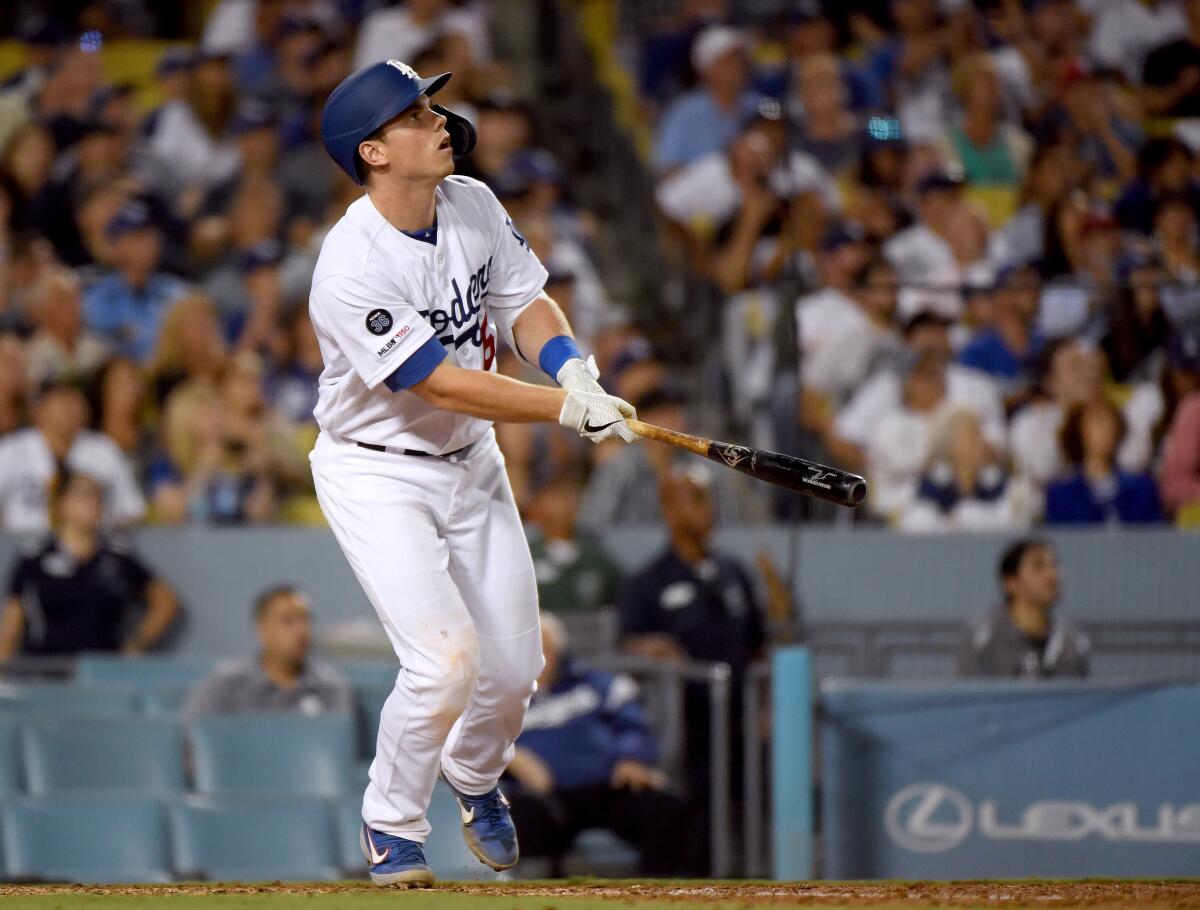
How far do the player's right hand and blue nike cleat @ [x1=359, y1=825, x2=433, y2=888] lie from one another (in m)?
1.21

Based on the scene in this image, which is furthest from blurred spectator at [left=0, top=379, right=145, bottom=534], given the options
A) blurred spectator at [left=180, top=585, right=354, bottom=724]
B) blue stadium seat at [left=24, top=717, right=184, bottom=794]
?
blue stadium seat at [left=24, top=717, right=184, bottom=794]

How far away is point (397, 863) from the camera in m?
4.62

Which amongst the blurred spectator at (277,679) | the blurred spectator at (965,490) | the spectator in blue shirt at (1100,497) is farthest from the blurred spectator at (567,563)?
the spectator in blue shirt at (1100,497)

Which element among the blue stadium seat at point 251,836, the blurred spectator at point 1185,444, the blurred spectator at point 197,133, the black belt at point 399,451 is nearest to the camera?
the black belt at point 399,451

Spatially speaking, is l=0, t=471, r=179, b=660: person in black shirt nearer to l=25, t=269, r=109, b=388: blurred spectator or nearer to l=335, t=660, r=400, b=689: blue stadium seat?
l=25, t=269, r=109, b=388: blurred spectator

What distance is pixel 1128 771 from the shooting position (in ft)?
21.2

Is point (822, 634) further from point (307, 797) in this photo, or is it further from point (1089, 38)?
point (1089, 38)

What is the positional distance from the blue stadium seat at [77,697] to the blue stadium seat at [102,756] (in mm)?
340

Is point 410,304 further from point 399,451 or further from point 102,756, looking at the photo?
point 102,756

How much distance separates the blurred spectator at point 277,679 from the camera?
23.2ft

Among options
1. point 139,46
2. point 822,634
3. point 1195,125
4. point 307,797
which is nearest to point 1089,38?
point 1195,125

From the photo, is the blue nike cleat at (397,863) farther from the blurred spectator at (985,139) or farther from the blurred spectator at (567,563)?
the blurred spectator at (985,139)

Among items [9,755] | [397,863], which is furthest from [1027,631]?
[9,755]

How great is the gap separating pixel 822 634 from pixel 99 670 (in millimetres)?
3067
